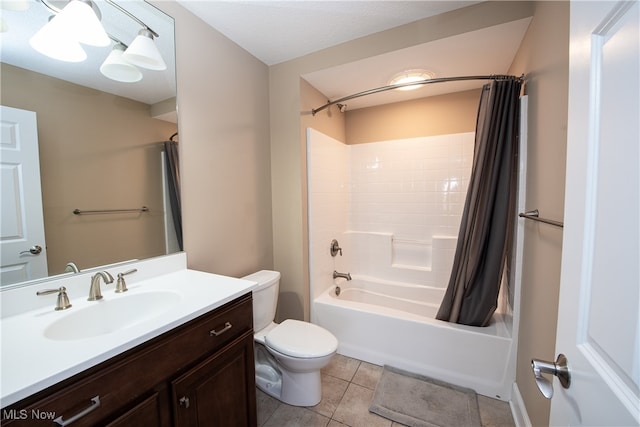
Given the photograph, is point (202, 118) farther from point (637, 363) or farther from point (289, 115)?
point (637, 363)

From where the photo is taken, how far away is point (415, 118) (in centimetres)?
255

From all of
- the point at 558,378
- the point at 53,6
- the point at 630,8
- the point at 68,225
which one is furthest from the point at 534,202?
the point at 53,6

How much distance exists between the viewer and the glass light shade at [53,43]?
953 mm

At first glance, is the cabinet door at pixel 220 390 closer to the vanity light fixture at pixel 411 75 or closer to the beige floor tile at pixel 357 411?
the beige floor tile at pixel 357 411

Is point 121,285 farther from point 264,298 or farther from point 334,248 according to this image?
point 334,248

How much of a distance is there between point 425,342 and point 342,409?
72cm

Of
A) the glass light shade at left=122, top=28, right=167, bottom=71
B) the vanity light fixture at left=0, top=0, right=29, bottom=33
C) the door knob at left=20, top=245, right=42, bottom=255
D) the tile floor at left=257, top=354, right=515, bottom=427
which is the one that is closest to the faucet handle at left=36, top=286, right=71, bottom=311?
the door knob at left=20, top=245, right=42, bottom=255

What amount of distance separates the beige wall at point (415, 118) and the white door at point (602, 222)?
2.06 m

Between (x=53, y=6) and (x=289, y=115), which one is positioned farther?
(x=289, y=115)

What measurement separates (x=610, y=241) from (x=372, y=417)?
62.5 inches

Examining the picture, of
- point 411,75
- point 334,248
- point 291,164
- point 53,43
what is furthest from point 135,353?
point 411,75

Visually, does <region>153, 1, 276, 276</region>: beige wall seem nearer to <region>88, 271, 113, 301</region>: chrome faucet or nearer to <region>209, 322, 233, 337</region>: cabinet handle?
<region>88, 271, 113, 301</region>: chrome faucet

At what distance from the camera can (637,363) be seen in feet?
1.13

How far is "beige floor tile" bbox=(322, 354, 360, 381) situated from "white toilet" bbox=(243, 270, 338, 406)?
26cm
